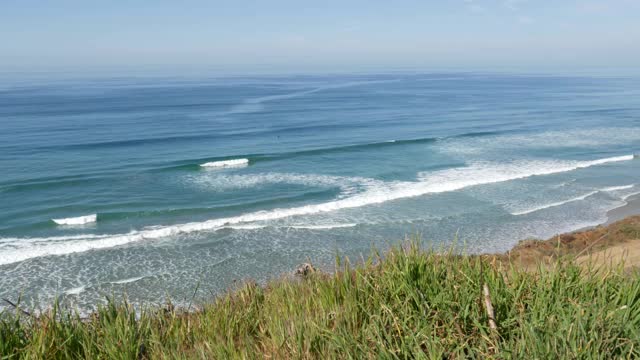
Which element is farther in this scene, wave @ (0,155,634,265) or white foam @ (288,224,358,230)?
white foam @ (288,224,358,230)

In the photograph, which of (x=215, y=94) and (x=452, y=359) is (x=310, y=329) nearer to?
(x=452, y=359)

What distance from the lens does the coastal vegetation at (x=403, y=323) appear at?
377 centimetres

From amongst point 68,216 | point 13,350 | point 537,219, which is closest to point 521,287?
point 13,350

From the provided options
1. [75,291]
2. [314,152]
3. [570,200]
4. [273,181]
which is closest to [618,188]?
[570,200]

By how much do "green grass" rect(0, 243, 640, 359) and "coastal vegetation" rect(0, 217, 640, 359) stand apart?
0.04 ft

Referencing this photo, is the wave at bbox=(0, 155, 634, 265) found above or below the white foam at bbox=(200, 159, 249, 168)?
below

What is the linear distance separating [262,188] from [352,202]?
4.25 metres

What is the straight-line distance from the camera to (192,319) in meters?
5.84

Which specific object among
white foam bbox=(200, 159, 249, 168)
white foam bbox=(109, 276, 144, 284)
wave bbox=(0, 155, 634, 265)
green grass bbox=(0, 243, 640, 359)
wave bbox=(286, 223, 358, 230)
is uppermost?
green grass bbox=(0, 243, 640, 359)

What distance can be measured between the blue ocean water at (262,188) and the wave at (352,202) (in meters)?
0.08

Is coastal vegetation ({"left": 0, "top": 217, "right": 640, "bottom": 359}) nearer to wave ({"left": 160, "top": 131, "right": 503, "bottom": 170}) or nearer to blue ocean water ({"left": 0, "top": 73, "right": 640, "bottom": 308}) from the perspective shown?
blue ocean water ({"left": 0, "top": 73, "right": 640, "bottom": 308})

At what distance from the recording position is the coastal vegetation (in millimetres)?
3771

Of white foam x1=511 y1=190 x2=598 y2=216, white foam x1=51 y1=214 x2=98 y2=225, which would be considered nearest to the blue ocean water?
white foam x1=51 y1=214 x2=98 y2=225

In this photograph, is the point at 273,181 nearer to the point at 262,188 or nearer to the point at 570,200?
the point at 262,188
